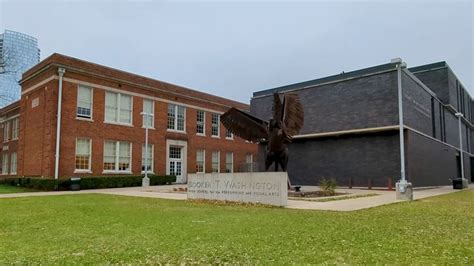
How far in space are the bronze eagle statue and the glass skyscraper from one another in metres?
11.9

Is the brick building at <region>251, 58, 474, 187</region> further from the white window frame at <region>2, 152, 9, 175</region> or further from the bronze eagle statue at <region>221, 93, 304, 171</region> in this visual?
the white window frame at <region>2, 152, 9, 175</region>

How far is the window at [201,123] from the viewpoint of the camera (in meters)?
38.6

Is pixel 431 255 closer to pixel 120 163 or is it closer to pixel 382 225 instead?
pixel 382 225

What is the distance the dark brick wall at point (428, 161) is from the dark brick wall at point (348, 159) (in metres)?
1.21

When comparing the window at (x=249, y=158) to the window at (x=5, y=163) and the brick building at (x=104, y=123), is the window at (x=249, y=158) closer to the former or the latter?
the brick building at (x=104, y=123)

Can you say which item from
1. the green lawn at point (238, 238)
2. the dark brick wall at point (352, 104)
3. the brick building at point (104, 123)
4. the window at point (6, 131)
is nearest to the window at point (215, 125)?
the brick building at point (104, 123)

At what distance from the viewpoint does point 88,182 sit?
26062 mm

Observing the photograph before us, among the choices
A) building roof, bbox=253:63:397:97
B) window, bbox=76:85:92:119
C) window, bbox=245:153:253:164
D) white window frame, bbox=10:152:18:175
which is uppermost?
building roof, bbox=253:63:397:97

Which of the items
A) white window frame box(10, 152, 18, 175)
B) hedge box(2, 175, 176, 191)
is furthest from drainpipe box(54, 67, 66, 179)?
white window frame box(10, 152, 18, 175)

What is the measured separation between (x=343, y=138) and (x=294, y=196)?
495 inches

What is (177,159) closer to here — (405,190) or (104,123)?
(104,123)

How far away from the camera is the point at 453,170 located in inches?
1432

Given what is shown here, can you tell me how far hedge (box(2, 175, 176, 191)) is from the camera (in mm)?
24705

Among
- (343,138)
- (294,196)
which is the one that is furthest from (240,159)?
(294,196)
